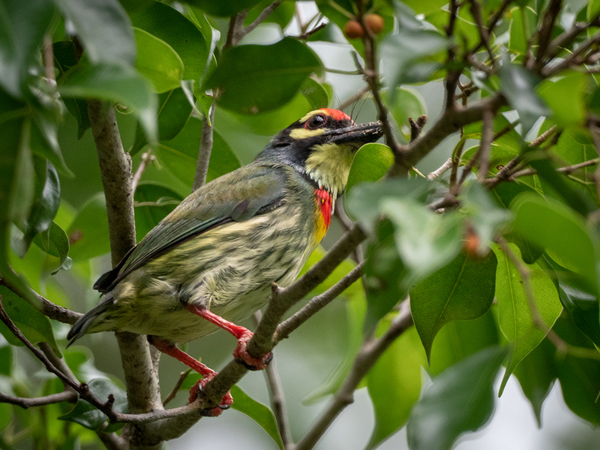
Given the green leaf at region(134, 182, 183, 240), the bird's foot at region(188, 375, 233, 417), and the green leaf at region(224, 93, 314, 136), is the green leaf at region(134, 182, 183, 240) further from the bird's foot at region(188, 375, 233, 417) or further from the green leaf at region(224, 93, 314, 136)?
the bird's foot at region(188, 375, 233, 417)

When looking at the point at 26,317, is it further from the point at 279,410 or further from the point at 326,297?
the point at 279,410

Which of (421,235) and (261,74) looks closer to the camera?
(421,235)

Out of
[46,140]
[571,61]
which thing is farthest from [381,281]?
[46,140]

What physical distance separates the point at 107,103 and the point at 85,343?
22.6 ft

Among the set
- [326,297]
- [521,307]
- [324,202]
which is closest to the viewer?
[326,297]

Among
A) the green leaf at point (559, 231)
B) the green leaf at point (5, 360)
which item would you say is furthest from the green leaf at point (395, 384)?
the green leaf at point (559, 231)

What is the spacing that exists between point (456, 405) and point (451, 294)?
776 mm

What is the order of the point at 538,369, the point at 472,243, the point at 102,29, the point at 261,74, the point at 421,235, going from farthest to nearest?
the point at 538,369
the point at 261,74
the point at 102,29
the point at 472,243
the point at 421,235

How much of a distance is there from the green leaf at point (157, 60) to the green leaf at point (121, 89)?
1.70 feet

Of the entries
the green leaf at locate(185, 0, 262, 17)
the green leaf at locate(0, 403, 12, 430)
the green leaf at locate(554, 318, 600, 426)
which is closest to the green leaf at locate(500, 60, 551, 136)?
the green leaf at locate(185, 0, 262, 17)

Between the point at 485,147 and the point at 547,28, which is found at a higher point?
the point at 547,28

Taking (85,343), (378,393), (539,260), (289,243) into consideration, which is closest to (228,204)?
(289,243)

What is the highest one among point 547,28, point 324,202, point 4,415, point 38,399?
point 547,28

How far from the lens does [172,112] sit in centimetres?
273
